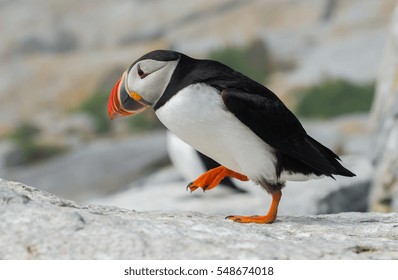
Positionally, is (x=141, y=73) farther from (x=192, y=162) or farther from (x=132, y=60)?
(x=132, y=60)

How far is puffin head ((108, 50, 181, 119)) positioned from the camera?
4.16 metres

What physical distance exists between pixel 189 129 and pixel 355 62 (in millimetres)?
19202

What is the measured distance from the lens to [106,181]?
1441 centimetres

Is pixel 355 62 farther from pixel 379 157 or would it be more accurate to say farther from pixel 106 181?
pixel 379 157

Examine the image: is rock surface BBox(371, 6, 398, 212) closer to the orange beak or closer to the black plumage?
the black plumage

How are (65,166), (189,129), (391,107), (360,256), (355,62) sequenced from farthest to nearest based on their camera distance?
(355,62) → (65,166) → (391,107) → (189,129) → (360,256)

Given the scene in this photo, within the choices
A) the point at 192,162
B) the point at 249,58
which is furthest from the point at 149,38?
the point at 192,162

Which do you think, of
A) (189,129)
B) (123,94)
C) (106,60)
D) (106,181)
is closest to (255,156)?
(189,129)

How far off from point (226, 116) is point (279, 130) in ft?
1.06

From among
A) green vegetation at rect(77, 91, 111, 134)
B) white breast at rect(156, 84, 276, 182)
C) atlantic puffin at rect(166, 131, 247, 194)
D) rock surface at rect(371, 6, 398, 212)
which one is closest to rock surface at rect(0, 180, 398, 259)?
white breast at rect(156, 84, 276, 182)

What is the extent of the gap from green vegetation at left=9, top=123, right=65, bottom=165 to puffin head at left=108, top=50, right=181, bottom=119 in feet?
47.0

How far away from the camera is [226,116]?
3.98m

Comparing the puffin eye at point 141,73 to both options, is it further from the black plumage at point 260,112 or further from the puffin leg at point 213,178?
the puffin leg at point 213,178

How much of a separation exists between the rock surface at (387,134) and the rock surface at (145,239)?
3102mm
